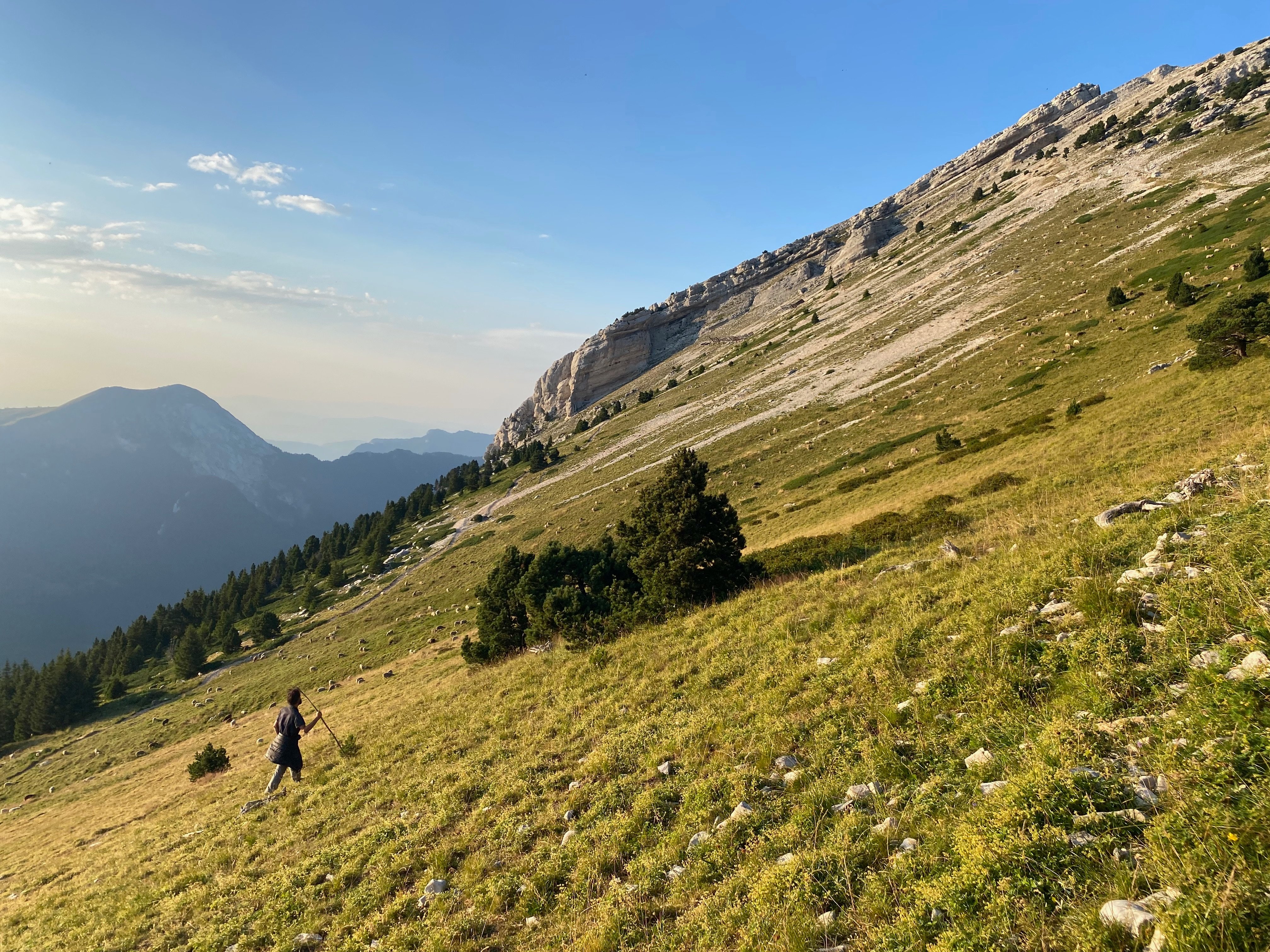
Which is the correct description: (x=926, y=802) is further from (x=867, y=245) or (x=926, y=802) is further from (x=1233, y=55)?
(x=1233, y=55)

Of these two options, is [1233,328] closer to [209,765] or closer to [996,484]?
[996,484]

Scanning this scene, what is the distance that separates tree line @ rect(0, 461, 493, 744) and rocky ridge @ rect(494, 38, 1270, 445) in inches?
2063

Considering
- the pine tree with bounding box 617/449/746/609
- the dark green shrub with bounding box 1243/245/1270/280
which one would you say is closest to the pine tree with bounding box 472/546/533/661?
the pine tree with bounding box 617/449/746/609

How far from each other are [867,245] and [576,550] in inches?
5929

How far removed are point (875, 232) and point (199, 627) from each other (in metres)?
187

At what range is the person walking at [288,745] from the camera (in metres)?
15.9

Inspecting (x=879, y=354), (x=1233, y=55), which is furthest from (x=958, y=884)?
(x=1233, y=55)

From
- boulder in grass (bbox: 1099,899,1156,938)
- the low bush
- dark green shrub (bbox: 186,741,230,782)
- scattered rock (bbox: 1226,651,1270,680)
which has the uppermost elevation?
scattered rock (bbox: 1226,651,1270,680)

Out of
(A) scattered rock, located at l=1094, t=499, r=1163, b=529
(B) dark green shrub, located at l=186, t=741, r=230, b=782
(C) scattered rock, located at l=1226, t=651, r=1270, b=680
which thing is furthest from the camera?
(B) dark green shrub, located at l=186, t=741, r=230, b=782

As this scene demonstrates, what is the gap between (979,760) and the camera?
646 cm

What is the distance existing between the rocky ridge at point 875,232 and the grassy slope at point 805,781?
291 ft

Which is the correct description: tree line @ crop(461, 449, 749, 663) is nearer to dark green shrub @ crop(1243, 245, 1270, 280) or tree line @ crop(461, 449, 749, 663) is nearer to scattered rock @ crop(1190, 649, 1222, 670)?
scattered rock @ crop(1190, 649, 1222, 670)

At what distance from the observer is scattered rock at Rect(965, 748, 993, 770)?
6.34m

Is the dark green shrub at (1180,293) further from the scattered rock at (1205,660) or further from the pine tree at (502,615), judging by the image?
the pine tree at (502,615)
